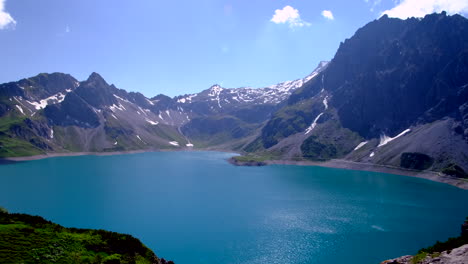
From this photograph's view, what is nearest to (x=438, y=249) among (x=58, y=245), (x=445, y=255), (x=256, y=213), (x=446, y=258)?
(x=445, y=255)

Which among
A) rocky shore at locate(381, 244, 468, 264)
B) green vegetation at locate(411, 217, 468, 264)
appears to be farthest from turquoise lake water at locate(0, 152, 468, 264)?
rocky shore at locate(381, 244, 468, 264)

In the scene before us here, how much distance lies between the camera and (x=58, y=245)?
35562mm

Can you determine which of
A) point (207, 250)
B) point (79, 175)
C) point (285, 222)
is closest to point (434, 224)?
point (285, 222)

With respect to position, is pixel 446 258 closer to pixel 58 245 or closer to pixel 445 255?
pixel 445 255

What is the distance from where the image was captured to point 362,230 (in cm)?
9525

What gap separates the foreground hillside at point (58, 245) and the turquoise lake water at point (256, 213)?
3859cm

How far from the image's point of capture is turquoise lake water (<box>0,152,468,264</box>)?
8075 centimetres

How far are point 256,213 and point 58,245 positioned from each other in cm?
8442

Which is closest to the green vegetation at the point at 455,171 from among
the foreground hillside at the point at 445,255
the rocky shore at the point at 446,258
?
the foreground hillside at the point at 445,255

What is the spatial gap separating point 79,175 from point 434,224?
18135 centimetres

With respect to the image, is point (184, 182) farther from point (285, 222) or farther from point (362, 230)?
point (362, 230)

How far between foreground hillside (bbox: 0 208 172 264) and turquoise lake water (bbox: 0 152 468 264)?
38.6 m

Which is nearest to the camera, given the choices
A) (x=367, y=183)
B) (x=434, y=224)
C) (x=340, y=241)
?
(x=340, y=241)

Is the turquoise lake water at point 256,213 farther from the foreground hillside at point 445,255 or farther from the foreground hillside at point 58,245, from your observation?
the foreground hillside at point 445,255
